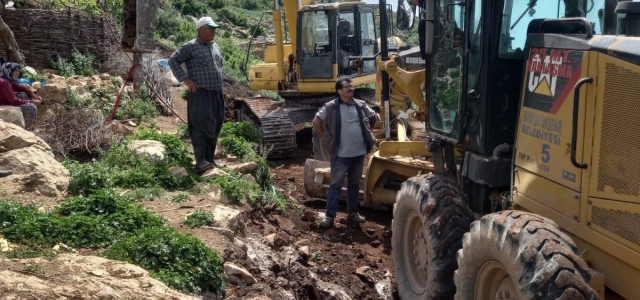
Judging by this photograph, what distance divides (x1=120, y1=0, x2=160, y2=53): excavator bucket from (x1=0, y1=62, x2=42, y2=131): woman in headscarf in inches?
57.8

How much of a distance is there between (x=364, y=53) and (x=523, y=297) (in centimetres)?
1097

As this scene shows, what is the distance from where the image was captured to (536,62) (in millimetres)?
4680

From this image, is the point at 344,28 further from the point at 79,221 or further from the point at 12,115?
the point at 79,221

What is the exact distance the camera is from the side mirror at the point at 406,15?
6938mm

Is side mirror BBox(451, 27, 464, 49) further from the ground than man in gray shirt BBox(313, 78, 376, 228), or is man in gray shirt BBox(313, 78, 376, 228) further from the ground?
side mirror BBox(451, 27, 464, 49)

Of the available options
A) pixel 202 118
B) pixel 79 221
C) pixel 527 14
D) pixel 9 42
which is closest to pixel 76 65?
pixel 9 42

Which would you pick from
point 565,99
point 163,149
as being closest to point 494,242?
point 565,99

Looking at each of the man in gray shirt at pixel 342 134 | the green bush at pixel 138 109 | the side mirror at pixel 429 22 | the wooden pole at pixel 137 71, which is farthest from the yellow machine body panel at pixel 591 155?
the green bush at pixel 138 109

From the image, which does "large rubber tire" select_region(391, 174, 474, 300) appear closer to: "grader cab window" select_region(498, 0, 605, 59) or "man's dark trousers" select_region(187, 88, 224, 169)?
"grader cab window" select_region(498, 0, 605, 59)

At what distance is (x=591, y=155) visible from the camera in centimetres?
405

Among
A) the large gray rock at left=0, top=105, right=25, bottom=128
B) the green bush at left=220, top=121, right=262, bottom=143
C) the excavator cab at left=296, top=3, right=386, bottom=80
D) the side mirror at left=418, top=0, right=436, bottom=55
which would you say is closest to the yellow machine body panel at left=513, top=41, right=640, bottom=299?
the side mirror at left=418, top=0, right=436, bottom=55

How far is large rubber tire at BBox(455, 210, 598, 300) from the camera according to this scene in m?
3.81

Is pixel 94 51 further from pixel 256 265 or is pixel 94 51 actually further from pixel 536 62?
pixel 536 62

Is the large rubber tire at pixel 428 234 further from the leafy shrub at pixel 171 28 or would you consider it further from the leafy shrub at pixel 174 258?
the leafy shrub at pixel 171 28
